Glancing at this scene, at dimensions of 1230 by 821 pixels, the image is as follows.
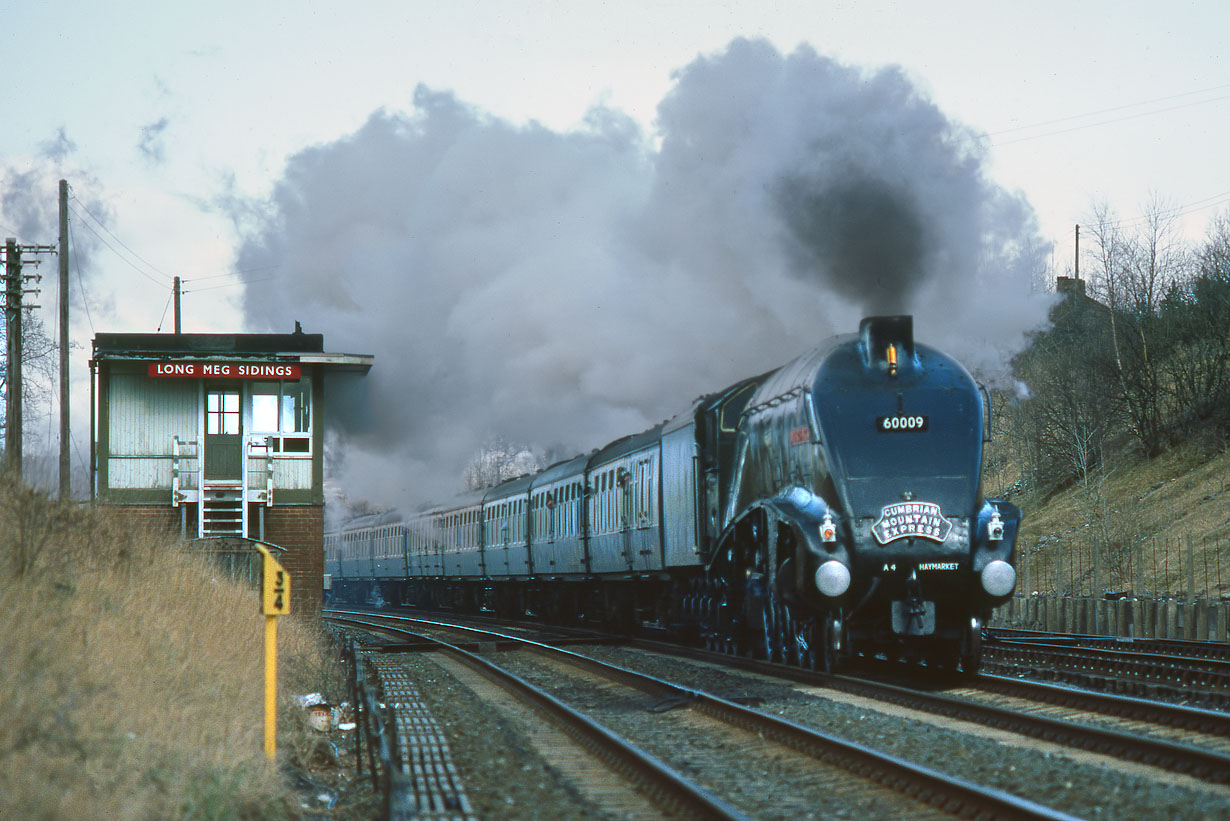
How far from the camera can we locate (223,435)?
952 inches

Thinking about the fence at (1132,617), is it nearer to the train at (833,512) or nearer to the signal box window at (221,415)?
the train at (833,512)

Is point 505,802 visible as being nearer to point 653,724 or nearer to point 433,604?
point 653,724

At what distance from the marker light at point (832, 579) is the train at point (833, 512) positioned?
0.05ft

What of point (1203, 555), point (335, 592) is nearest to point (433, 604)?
point (335, 592)

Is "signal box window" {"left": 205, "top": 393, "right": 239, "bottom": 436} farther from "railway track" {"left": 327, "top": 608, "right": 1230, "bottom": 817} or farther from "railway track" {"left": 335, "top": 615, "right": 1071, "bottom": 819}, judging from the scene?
"railway track" {"left": 335, "top": 615, "right": 1071, "bottom": 819}

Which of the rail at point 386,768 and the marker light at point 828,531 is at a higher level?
the marker light at point 828,531

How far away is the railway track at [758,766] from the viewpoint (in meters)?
7.00

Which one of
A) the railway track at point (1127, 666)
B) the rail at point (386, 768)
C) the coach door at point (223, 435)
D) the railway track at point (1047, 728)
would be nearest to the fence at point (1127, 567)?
the railway track at point (1127, 666)

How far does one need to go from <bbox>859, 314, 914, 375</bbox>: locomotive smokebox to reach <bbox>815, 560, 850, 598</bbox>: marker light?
2.20 m

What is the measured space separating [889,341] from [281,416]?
563 inches

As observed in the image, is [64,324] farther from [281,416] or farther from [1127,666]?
[1127,666]

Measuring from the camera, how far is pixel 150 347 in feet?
80.0

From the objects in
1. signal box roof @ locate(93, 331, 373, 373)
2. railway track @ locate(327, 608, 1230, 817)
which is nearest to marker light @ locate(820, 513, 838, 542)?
railway track @ locate(327, 608, 1230, 817)

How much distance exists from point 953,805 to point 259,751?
14.2 feet
